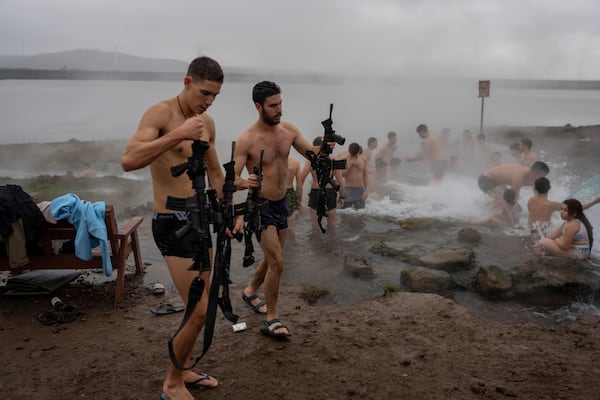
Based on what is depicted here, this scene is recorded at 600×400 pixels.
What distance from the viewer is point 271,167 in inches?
174

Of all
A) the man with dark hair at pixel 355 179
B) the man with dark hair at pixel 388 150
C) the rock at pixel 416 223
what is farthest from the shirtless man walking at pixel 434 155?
the man with dark hair at pixel 355 179

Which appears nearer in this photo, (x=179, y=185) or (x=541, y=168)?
(x=179, y=185)

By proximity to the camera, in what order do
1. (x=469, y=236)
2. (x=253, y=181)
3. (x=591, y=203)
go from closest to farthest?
(x=253, y=181) → (x=591, y=203) → (x=469, y=236)

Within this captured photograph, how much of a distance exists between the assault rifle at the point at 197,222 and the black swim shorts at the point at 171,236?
0.07 m

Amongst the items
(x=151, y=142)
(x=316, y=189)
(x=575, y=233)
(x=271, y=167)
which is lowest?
(x=575, y=233)

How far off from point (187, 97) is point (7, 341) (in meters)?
3.03

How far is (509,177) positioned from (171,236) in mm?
8130

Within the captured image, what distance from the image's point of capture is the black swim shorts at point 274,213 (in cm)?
425

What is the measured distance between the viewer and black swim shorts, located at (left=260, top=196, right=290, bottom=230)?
13.9 feet

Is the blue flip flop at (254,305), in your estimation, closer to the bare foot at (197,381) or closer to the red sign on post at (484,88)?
the bare foot at (197,381)

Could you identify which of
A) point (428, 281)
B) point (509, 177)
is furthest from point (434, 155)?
point (428, 281)

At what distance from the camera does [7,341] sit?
4.32 meters

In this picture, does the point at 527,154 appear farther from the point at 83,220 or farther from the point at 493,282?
the point at 83,220

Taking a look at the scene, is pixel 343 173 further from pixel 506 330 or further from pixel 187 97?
pixel 187 97
